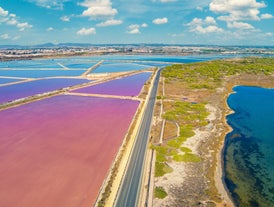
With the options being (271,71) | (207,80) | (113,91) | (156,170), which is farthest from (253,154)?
(271,71)

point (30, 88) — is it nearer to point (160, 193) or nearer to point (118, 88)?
point (118, 88)

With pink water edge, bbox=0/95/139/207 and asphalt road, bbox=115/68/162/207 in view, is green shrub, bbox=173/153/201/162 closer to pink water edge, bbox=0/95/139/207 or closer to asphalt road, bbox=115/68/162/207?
asphalt road, bbox=115/68/162/207

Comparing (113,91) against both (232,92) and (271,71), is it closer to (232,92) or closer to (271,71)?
(232,92)

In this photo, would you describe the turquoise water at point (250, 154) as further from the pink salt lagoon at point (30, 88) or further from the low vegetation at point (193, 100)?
the pink salt lagoon at point (30, 88)

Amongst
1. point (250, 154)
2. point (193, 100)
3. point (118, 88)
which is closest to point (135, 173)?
point (250, 154)

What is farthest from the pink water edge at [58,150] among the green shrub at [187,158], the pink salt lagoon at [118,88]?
the pink salt lagoon at [118,88]

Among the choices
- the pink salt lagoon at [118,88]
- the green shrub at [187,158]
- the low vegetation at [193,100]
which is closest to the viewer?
the green shrub at [187,158]
